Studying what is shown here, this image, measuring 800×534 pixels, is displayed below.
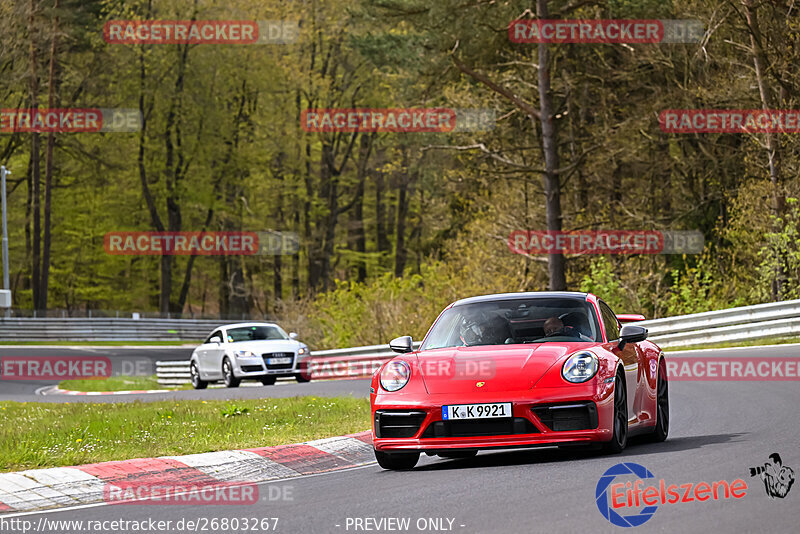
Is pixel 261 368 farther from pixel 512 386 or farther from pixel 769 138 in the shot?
pixel 512 386

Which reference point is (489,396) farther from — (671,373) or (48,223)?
(48,223)

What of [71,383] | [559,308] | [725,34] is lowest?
[71,383]

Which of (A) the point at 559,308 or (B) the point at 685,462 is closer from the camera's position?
(B) the point at 685,462

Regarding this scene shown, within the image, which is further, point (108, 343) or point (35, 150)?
point (35, 150)

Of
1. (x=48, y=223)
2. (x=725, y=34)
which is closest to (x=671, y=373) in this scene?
(x=725, y=34)

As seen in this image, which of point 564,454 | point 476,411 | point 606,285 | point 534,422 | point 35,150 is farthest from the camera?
point 35,150

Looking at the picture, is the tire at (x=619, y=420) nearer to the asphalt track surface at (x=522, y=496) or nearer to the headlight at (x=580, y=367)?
the asphalt track surface at (x=522, y=496)

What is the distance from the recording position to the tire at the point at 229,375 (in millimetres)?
27970

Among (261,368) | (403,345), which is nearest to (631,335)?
(403,345)

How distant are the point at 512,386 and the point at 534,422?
0.34m

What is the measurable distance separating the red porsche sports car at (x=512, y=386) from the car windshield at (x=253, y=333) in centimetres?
1819

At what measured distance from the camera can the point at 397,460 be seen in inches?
394

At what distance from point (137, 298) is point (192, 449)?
74013mm

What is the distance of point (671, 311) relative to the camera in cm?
2978
